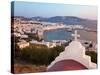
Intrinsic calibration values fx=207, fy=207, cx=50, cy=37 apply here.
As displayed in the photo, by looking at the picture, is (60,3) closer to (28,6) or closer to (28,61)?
(28,6)

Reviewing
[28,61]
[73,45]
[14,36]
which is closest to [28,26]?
[14,36]

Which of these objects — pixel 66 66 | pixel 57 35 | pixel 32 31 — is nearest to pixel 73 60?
pixel 66 66

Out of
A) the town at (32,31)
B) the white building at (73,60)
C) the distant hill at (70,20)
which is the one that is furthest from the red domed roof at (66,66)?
the distant hill at (70,20)

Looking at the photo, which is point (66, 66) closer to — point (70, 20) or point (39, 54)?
point (39, 54)

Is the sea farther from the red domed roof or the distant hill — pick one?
the red domed roof

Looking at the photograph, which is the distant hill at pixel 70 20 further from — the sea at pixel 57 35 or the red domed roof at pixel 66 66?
the red domed roof at pixel 66 66

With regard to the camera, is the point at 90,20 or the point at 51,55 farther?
the point at 90,20

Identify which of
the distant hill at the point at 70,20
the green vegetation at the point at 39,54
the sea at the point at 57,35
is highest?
the distant hill at the point at 70,20

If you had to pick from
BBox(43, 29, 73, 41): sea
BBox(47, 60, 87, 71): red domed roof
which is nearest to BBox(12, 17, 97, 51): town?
BBox(43, 29, 73, 41): sea
